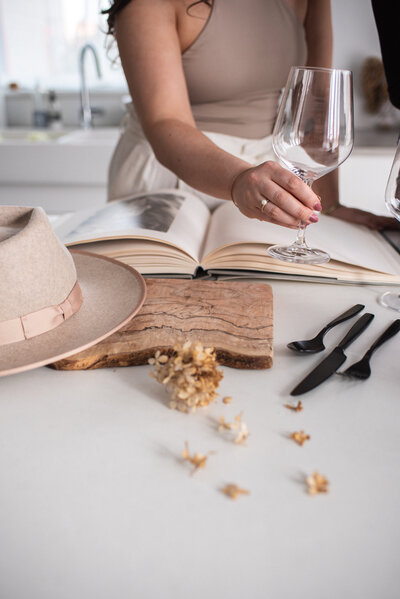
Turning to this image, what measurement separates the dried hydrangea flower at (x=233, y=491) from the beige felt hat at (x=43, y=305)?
0.18 m

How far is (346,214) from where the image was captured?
38.5 inches

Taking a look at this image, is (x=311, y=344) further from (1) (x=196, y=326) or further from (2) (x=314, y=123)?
(2) (x=314, y=123)

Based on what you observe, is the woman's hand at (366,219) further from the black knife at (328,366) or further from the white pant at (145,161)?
the black knife at (328,366)

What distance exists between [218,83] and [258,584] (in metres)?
1.05

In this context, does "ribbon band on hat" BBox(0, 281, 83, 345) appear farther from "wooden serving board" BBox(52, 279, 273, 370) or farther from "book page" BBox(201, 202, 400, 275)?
"book page" BBox(201, 202, 400, 275)

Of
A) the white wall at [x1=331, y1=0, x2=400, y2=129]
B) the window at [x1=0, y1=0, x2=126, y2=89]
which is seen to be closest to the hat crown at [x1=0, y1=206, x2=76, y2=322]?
the white wall at [x1=331, y1=0, x2=400, y2=129]

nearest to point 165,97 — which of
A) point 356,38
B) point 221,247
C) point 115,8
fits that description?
point 115,8

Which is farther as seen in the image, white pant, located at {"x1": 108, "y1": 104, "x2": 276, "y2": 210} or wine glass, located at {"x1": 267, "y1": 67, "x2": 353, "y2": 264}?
white pant, located at {"x1": 108, "y1": 104, "x2": 276, "y2": 210}

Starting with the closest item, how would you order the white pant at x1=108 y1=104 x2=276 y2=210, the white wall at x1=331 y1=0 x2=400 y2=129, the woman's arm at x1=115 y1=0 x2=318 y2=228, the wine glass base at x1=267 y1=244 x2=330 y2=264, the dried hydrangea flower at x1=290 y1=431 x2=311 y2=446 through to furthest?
the dried hydrangea flower at x1=290 y1=431 x2=311 y2=446 → the wine glass base at x1=267 y1=244 x2=330 y2=264 → the woman's arm at x1=115 y1=0 x2=318 y2=228 → the white pant at x1=108 y1=104 x2=276 y2=210 → the white wall at x1=331 y1=0 x2=400 y2=129

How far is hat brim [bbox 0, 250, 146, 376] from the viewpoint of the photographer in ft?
1.49

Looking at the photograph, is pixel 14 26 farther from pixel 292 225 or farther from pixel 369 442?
pixel 369 442

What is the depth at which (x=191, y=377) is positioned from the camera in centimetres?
44

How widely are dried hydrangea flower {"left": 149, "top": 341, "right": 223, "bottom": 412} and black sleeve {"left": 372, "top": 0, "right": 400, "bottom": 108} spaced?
67 centimetres

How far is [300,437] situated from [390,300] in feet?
1.05
